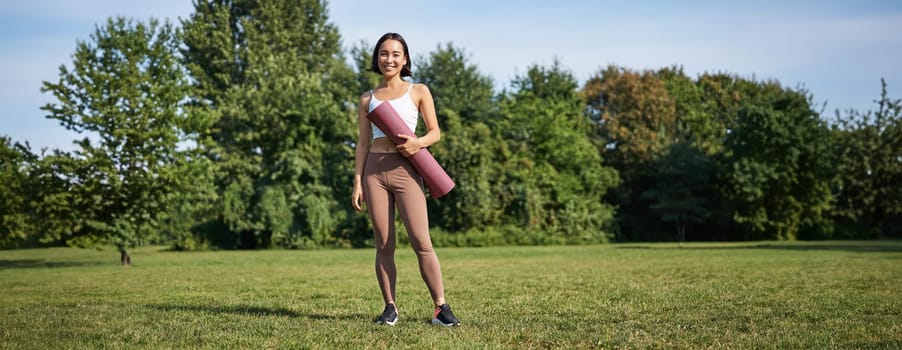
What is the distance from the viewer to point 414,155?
20.9ft

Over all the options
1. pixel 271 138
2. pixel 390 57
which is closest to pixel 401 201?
pixel 390 57

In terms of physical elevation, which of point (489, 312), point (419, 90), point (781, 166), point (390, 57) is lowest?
point (489, 312)

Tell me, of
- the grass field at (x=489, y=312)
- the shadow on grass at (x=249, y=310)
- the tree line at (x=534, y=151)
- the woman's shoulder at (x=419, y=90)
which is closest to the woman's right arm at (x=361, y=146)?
the woman's shoulder at (x=419, y=90)

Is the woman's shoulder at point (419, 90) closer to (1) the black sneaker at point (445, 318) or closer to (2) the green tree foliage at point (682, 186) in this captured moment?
(1) the black sneaker at point (445, 318)

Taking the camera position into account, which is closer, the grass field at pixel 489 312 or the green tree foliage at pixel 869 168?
the grass field at pixel 489 312

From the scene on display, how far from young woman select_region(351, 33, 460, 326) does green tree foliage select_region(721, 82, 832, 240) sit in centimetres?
3993

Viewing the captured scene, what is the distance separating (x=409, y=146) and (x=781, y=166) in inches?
1671

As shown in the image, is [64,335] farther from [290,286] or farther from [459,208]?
[459,208]


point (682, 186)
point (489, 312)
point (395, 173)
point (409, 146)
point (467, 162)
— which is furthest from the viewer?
point (682, 186)

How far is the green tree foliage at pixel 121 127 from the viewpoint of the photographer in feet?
65.9

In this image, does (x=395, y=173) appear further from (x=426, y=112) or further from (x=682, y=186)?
(x=682, y=186)

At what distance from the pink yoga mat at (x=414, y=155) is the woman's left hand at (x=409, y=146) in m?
0.04

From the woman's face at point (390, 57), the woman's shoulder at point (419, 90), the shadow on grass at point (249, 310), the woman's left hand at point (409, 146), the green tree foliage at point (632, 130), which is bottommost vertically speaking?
the shadow on grass at point (249, 310)

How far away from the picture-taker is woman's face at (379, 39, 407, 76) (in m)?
6.54
